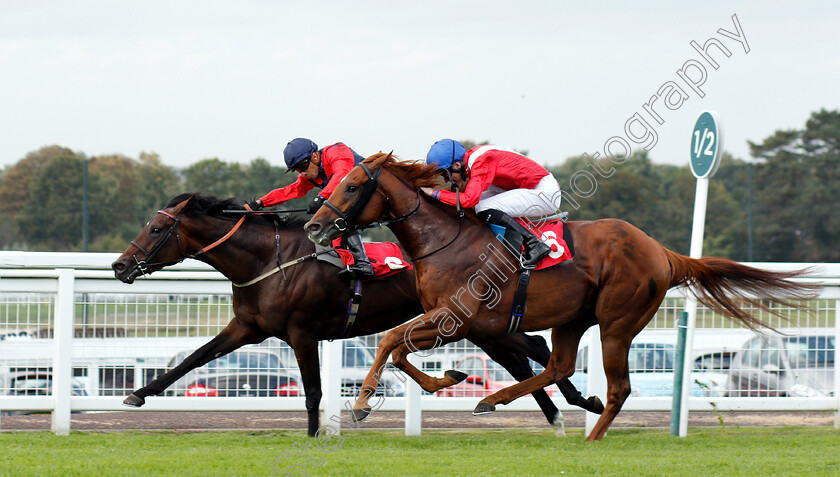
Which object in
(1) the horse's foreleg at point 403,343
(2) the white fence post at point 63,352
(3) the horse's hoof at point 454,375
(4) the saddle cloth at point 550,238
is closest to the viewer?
(1) the horse's foreleg at point 403,343

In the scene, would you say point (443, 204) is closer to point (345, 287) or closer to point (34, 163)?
point (345, 287)

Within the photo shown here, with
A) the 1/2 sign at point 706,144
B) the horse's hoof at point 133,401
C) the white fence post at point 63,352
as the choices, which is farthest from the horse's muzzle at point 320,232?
the 1/2 sign at point 706,144

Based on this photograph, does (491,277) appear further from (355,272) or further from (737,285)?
Result: (737,285)

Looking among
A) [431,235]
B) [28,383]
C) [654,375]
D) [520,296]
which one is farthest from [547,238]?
[28,383]

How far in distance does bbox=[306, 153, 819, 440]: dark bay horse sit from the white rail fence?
875mm

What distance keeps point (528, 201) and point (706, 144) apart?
1.67 m

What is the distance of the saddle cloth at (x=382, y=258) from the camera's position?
6.01m

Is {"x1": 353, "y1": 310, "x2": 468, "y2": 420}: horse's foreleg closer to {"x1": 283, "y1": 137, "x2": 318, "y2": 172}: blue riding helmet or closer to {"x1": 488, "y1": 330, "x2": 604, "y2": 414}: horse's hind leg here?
{"x1": 488, "y1": 330, "x2": 604, "y2": 414}: horse's hind leg

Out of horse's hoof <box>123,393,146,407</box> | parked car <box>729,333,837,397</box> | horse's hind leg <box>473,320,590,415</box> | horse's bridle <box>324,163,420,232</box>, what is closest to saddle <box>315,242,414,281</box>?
horse's bridle <box>324,163,420,232</box>

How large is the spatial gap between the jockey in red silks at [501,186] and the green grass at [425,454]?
45.8 inches

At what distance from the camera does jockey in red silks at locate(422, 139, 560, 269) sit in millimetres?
5371

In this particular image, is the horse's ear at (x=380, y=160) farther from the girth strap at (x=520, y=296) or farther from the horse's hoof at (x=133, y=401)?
the horse's hoof at (x=133, y=401)

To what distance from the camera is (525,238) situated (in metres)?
5.45

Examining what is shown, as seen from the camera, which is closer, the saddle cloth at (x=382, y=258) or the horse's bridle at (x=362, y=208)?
the horse's bridle at (x=362, y=208)
